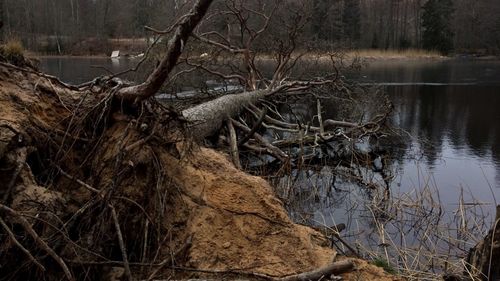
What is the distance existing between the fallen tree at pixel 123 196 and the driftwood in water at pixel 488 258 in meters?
1.23

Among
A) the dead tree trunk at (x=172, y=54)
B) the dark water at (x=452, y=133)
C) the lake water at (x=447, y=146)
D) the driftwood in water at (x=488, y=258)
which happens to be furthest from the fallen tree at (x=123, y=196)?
the dark water at (x=452, y=133)

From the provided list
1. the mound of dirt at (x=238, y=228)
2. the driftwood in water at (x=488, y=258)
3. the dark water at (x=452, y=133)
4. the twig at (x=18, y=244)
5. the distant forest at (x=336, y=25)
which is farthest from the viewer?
the distant forest at (x=336, y=25)

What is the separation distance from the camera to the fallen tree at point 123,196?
345 centimetres

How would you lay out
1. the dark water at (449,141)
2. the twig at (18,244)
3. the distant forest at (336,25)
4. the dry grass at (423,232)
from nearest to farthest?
the twig at (18,244), the dry grass at (423,232), the dark water at (449,141), the distant forest at (336,25)

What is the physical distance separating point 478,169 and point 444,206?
8.57 ft

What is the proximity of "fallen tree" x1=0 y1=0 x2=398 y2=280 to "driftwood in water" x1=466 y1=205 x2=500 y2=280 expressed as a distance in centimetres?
123

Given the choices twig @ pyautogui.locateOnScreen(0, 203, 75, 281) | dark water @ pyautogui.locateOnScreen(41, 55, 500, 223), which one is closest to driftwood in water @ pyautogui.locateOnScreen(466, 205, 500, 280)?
dark water @ pyautogui.locateOnScreen(41, 55, 500, 223)

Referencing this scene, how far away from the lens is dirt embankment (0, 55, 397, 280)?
3.44 meters

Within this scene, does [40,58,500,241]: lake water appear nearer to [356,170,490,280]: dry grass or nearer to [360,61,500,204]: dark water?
[360,61,500,204]: dark water

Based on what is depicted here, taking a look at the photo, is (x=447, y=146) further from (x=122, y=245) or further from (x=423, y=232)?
(x=122, y=245)

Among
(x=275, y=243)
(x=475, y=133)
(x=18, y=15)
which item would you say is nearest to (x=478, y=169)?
(x=475, y=133)

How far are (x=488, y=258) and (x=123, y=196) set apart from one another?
2.86 metres

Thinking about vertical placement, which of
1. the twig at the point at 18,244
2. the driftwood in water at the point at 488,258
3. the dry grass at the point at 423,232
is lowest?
the dry grass at the point at 423,232

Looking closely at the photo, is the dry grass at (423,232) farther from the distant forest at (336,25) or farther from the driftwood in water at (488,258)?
the distant forest at (336,25)
